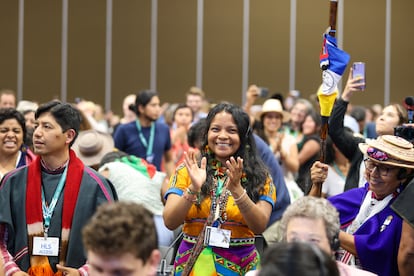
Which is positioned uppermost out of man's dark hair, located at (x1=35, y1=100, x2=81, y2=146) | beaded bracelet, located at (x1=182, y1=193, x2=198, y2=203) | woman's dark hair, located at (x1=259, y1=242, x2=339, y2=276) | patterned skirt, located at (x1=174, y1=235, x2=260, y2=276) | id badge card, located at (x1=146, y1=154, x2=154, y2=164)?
man's dark hair, located at (x1=35, y1=100, x2=81, y2=146)

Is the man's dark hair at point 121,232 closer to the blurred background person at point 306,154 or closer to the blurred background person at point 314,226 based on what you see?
the blurred background person at point 314,226

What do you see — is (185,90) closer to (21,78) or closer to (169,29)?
(169,29)

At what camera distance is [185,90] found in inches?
641

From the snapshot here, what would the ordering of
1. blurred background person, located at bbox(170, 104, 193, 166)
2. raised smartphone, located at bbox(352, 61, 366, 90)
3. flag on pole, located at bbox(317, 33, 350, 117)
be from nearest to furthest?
flag on pole, located at bbox(317, 33, 350, 117)
raised smartphone, located at bbox(352, 61, 366, 90)
blurred background person, located at bbox(170, 104, 193, 166)

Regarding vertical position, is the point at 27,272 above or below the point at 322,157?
below

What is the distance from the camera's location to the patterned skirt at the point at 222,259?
151 inches

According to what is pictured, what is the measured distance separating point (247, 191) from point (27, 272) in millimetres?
1132

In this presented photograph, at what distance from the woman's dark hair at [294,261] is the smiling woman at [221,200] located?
1.40 m

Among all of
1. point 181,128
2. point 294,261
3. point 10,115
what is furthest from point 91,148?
point 294,261

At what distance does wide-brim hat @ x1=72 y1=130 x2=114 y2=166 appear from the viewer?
6.47 meters

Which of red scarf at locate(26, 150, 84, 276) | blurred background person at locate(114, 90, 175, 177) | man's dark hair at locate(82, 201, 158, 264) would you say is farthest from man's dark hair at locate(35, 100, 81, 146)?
blurred background person at locate(114, 90, 175, 177)

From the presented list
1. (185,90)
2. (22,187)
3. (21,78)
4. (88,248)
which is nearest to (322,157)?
(22,187)

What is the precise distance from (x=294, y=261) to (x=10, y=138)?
127 inches

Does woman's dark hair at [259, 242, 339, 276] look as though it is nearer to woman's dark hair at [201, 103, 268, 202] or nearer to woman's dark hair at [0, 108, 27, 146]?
woman's dark hair at [201, 103, 268, 202]
